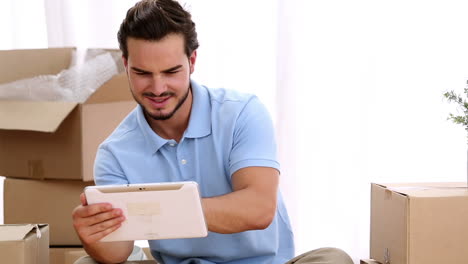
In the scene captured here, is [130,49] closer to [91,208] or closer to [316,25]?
[91,208]

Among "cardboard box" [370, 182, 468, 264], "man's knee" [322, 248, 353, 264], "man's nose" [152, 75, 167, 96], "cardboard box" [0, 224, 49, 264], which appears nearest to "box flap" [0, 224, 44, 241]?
"cardboard box" [0, 224, 49, 264]

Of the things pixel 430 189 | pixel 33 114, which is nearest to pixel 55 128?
pixel 33 114

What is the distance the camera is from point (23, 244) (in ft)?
4.93

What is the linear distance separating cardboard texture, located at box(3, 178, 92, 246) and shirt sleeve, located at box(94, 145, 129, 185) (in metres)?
0.41

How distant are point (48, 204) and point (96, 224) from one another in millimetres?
756

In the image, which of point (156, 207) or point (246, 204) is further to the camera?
point (246, 204)

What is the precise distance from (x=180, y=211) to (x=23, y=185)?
35.4 inches

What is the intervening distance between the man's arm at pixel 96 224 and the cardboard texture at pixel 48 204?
0.57 m

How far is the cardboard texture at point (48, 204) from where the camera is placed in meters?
2.10

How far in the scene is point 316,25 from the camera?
255cm

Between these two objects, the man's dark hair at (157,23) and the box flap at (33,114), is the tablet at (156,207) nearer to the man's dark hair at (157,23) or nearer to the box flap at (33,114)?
the man's dark hair at (157,23)

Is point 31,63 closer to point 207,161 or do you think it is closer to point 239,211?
point 207,161

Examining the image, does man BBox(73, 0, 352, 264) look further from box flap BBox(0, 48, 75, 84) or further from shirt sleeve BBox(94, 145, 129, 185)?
box flap BBox(0, 48, 75, 84)

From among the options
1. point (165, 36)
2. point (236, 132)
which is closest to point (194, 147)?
point (236, 132)
